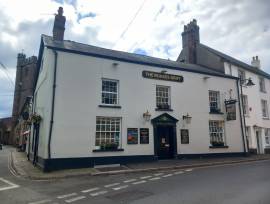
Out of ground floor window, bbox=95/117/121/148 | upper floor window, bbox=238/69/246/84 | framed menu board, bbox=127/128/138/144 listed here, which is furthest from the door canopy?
upper floor window, bbox=238/69/246/84

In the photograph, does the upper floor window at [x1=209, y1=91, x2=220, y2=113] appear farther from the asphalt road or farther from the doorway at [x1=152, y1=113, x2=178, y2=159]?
the asphalt road

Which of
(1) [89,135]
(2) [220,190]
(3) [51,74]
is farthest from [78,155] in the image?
(2) [220,190]

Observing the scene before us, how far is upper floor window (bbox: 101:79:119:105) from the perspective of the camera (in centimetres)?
1488

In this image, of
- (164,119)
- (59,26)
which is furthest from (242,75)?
(59,26)

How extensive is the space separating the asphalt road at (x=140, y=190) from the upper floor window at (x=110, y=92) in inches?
226

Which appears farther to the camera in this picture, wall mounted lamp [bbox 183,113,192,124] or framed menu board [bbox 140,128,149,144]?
wall mounted lamp [bbox 183,113,192,124]

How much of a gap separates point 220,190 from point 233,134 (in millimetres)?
12817

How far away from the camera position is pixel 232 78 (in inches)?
822

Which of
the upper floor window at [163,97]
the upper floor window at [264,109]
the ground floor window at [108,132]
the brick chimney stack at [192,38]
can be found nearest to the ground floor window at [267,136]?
the upper floor window at [264,109]

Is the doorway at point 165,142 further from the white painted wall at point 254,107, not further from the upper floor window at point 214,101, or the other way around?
the white painted wall at point 254,107

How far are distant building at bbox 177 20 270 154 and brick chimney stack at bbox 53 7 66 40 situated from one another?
44.8 ft

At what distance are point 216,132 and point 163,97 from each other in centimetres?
548

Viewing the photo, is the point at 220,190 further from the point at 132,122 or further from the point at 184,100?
the point at 184,100

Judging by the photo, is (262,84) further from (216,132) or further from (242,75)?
(216,132)
